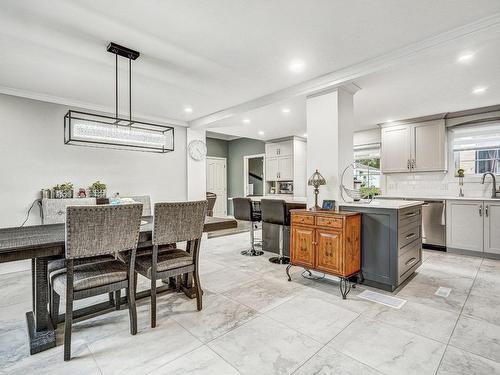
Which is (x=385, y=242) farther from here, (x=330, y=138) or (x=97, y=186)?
(x=97, y=186)

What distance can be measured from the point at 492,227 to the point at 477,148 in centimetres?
151

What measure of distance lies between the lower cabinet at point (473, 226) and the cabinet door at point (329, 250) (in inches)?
114

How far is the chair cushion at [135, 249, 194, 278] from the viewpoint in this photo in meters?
2.29

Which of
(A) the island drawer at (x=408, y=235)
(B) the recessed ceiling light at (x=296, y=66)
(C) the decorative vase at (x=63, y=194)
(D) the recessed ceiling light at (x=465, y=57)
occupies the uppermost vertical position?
(B) the recessed ceiling light at (x=296, y=66)

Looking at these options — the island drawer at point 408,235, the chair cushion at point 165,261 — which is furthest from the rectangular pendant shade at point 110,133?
the island drawer at point 408,235

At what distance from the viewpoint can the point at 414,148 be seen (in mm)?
5078

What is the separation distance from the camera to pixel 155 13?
83.0 inches

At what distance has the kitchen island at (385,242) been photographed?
282 cm

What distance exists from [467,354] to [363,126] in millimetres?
4725

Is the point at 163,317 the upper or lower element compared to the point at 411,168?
lower

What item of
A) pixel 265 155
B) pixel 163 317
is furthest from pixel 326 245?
pixel 265 155

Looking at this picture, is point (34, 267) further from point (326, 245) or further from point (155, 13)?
point (326, 245)

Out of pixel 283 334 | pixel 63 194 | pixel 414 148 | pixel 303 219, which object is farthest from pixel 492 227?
pixel 63 194

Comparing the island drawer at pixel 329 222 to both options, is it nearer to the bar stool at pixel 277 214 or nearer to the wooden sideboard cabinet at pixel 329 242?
the wooden sideboard cabinet at pixel 329 242
